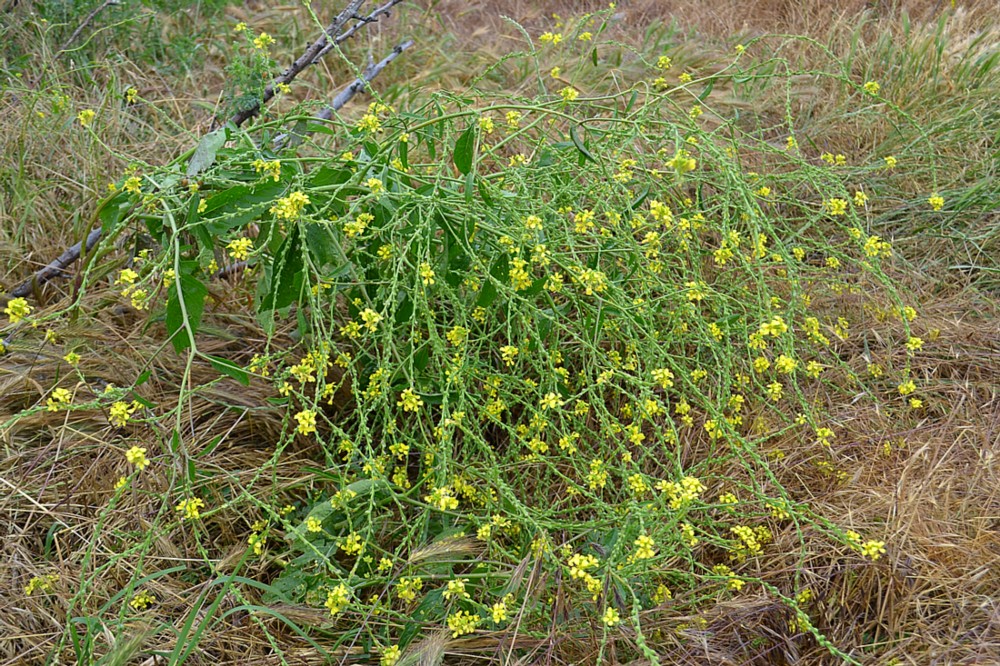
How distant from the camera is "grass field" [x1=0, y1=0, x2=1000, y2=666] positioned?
158 centimetres

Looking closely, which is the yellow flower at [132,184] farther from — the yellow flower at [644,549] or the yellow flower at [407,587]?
the yellow flower at [644,549]

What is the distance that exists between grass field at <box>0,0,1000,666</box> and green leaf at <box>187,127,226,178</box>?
0.01 m

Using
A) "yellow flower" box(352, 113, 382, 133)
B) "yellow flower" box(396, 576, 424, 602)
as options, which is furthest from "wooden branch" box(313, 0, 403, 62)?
"yellow flower" box(396, 576, 424, 602)

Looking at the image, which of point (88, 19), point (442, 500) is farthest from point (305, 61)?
point (442, 500)

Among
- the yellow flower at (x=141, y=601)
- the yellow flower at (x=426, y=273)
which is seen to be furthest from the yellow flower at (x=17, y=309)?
the yellow flower at (x=426, y=273)

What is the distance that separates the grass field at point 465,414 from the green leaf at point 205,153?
0.01 meters

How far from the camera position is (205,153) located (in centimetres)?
182

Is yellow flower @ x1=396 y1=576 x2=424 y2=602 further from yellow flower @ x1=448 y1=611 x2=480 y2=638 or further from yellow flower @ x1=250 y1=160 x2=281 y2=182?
yellow flower @ x1=250 y1=160 x2=281 y2=182

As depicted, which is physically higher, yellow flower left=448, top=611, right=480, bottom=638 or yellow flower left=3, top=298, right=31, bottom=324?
yellow flower left=3, top=298, right=31, bottom=324

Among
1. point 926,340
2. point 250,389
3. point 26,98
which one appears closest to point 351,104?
point 26,98

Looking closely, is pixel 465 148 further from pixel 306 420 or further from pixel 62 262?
pixel 62 262

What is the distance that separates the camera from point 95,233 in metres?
2.28

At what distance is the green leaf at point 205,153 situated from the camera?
1796 mm

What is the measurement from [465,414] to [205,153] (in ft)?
2.53
